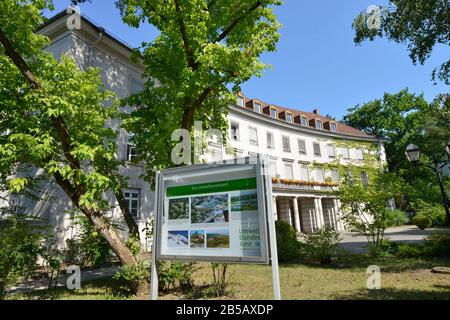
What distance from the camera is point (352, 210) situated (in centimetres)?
1199

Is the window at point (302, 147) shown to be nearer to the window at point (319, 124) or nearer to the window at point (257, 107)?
the window at point (319, 124)

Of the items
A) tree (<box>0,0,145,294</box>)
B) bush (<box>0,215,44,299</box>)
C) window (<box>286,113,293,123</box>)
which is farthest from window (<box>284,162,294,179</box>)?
bush (<box>0,215,44,299</box>)

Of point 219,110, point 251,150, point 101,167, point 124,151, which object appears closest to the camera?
point 101,167

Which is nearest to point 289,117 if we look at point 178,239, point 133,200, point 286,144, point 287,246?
point 286,144

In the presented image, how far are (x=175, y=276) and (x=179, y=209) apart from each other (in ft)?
11.2

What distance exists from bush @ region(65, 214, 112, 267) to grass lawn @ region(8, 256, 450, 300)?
213 cm

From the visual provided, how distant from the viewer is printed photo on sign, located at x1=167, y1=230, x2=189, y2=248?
419 centimetres

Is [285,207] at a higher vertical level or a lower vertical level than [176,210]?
higher

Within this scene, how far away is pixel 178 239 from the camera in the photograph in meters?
4.26

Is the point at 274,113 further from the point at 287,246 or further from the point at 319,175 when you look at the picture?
the point at 287,246

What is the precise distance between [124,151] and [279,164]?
19784 millimetres

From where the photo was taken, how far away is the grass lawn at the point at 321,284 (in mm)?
6285
